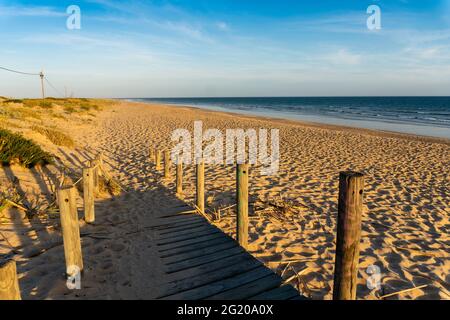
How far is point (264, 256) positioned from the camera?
4906 mm

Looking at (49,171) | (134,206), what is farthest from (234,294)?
(49,171)

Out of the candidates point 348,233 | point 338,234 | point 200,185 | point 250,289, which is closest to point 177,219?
point 200,185

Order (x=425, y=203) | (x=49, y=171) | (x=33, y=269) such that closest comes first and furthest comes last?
(x=33, y=269) < (x=425, y=203) < (x=49, y=171)

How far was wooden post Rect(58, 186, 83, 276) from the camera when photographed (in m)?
3.58

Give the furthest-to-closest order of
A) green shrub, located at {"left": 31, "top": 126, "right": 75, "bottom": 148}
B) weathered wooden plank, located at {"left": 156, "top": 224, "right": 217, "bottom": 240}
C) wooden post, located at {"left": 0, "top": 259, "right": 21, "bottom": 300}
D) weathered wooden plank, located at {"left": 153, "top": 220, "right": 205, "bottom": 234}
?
1. green shrub, located at {"left": 31, "top": 126, "right": 75, "bottom": 148}
2. weathered wooden plank, located at {"left": 153, "top": 220, "right": 205, "bottom": 234}
3. weathered wooden plank, located at {"left": 156, "top": 224, "right": 217, "bottom": 240}
4. wooden post, located at {"left": 0, "top": 259, "right": 21, "bottom": 300}

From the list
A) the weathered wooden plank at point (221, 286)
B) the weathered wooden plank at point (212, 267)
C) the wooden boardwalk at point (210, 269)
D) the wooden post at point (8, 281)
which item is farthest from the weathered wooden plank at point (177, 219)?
the wooden post at point (8, 281)

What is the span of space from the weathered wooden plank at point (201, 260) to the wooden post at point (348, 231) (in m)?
1.80

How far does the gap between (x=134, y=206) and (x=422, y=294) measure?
561 centimetres

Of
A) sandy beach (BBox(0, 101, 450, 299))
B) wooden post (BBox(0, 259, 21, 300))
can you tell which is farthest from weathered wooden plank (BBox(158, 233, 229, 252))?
wooden post (BBox(0, 259, 21, 300))

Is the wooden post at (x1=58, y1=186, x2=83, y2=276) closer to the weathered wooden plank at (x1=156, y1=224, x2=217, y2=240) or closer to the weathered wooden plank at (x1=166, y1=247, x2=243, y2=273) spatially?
the weathered wooden plank at (x1=166, y1=247, x2=243, y2=273)

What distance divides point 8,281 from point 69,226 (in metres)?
1.65

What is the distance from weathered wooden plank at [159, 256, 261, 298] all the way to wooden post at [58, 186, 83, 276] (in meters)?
1.30

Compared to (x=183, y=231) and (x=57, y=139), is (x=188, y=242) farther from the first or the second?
(x=57, y=139)
